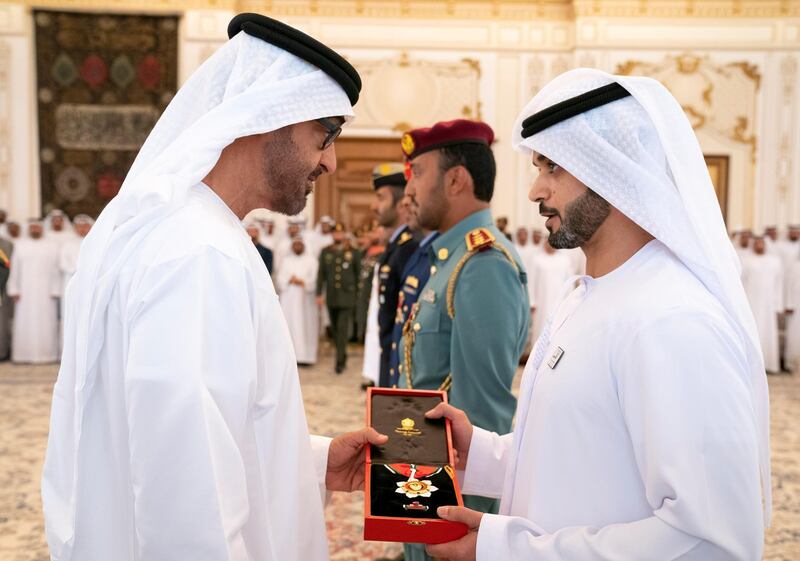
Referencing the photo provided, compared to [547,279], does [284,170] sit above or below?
above

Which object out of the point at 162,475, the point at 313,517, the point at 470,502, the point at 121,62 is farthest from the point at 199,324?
the point at 121,62

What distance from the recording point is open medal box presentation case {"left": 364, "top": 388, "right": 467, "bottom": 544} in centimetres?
129

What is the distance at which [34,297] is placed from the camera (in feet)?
28.2

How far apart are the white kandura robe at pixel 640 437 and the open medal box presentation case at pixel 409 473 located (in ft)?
0.34

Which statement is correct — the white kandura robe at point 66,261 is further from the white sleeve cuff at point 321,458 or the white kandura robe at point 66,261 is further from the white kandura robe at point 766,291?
the white kandura robe at point 766,291

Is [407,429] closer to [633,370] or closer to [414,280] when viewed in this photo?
[633,370]

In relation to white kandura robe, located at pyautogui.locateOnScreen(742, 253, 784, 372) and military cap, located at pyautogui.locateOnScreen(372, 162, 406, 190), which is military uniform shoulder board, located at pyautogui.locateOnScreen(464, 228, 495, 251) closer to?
military cap, located at pyautogui.locateOnScreen(372, 162, 406, 190)

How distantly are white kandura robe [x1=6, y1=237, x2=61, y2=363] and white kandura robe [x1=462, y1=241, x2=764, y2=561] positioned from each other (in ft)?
27.3

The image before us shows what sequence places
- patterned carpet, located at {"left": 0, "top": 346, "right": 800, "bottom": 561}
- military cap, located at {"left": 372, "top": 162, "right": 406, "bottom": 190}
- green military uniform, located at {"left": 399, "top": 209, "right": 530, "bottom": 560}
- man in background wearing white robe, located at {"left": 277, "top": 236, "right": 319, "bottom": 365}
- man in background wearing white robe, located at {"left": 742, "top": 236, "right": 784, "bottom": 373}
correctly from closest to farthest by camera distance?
green military uniform, located at {"left": 399, "top": 209, "right": 530, "bottom": 560}
patterned carpet, located at {"left": 0, "top": 346, "right": 800, "bottom": 561}
military cap, located at {"left": 372, "top": 162, "right": 406, "bottom": 190}
man in background wearing white robe, located at {"left": 742, "top": 236, "right": 784, "bottom": 373}
man in background wearing white robe, located at {"left": 277, "top": 236, "right": 319, "bottom": 365}

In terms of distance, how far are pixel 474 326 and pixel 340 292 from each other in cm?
599

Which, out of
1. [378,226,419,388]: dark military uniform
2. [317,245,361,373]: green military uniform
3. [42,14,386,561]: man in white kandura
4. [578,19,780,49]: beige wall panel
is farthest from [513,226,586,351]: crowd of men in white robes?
[42,14,386,561]: man in white kandura

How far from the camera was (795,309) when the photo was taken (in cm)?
902

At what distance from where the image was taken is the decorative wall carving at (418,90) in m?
10.5

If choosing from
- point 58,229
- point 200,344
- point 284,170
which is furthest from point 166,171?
point 58,229
